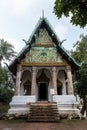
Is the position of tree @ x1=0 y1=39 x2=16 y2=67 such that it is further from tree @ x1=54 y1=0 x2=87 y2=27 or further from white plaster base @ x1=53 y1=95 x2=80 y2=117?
tree @ x1=54 y1=0 x2=87 y2=27

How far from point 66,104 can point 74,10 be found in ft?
39.3

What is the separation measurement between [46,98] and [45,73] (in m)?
2.44

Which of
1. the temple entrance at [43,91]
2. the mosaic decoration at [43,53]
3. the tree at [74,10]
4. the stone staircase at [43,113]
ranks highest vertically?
the mosaic decoration at [43,53]

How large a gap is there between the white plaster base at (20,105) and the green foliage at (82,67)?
7.78 meters

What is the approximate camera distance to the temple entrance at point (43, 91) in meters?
18.9

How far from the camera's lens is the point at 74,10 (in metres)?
4.38

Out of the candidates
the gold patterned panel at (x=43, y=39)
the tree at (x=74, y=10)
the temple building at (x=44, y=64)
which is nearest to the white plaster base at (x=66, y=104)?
the temple building at (x=44, y=64)

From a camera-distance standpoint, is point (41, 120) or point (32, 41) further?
point (32, 41)

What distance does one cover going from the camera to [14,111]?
49.1 ft

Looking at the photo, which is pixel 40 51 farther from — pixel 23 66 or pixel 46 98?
pixel 46 98

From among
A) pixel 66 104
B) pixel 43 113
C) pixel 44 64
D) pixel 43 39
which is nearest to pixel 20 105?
pixel 43 113

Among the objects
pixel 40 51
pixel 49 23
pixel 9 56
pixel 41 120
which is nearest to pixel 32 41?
pixel 40 51

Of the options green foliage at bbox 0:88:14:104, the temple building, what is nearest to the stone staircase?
the temple building

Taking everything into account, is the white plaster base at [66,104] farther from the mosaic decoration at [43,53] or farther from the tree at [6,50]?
the tree at [6,50]
